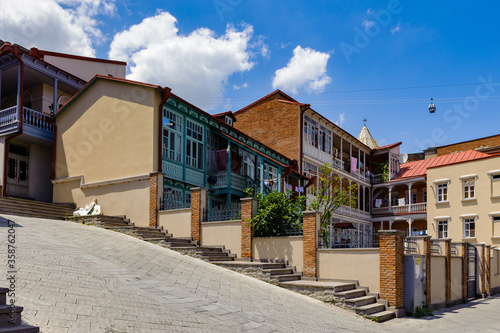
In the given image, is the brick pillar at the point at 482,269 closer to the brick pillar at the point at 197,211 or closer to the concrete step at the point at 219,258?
the concrete step at the point at 219,258

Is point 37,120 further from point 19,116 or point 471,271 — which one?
point 471,271

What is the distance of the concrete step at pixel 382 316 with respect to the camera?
37.6 feet

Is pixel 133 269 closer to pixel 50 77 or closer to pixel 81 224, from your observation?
pixel 81 224

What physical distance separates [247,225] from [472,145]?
34725mm

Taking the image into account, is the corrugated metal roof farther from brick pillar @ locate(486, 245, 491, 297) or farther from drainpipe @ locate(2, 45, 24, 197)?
drainpipe @ locate(2, 45, 24, 197)

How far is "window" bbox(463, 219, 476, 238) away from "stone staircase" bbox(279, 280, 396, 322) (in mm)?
21743

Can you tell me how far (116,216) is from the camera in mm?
18891

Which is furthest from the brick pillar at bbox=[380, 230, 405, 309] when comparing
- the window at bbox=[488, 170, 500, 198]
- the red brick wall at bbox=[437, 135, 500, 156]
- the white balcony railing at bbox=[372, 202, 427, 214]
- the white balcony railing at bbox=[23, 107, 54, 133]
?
the red brick wall at bbox=[437, 135, 500, 156]

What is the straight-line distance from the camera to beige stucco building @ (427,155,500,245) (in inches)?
1165

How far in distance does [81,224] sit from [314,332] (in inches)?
459

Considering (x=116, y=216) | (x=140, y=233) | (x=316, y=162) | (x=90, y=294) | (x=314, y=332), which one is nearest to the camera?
(x=90, y=294)

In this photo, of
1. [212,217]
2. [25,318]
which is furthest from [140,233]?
[25,318]

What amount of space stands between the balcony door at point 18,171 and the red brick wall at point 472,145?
3779 centimetres

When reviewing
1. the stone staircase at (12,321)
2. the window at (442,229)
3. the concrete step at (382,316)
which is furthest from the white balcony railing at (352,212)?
the stone staircase at (12,321)
